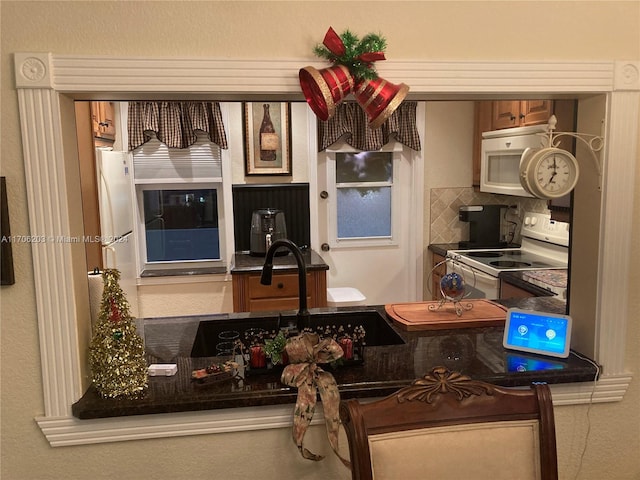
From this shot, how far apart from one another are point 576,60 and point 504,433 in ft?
3.88

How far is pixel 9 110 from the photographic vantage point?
4.86 feet

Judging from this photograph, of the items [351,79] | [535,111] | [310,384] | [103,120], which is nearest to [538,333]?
[310,384]

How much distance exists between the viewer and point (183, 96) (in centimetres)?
162

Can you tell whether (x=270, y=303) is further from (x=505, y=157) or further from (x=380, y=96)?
(x=380, y=96)

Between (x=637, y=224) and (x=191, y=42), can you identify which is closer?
(x=191, y=42)

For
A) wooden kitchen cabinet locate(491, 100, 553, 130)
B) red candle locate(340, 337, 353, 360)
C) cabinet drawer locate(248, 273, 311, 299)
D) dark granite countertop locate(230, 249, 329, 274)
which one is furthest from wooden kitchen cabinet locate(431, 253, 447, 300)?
red candle locate(340, 337, 353, 360)

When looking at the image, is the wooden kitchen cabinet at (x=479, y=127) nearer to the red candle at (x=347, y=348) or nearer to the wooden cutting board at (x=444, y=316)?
the wooden cutting board at (x=444, y=316)

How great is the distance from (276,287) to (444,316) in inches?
67.4

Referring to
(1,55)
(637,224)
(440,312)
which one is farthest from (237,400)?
(637,224)

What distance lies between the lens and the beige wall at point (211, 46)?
150 centimetres

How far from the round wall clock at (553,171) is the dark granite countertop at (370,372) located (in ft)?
1.95

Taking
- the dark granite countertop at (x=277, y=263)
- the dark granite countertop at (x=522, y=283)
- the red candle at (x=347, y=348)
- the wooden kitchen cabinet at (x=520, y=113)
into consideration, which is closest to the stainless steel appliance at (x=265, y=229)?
the dark granite countertop at (x=277, y=263)

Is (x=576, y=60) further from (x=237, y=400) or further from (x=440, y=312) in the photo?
(x=237, y=400)

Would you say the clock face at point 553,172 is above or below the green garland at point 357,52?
below
